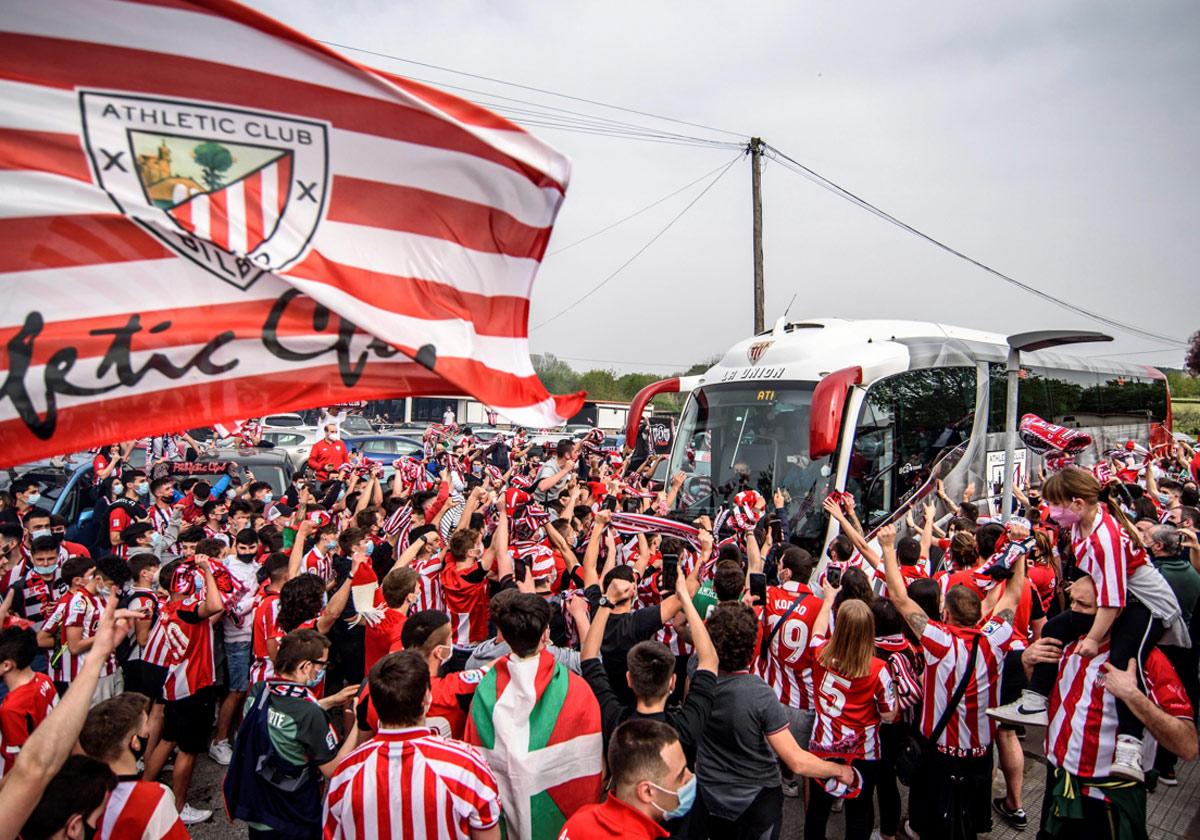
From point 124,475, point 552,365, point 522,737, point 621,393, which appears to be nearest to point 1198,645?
point 522,737

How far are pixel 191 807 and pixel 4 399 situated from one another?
4.03m

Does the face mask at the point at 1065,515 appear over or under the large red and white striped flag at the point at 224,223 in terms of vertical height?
under

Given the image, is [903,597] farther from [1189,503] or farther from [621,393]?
[621,393]

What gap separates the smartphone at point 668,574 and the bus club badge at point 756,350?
4.04 metres

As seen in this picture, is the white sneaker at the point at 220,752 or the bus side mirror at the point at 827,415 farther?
the bus side mirror at the point at 827,415

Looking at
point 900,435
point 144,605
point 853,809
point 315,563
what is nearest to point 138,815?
point 144,605

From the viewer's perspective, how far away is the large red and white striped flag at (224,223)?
2.25 meters

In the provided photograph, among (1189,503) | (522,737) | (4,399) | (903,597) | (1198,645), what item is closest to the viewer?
(4,399)

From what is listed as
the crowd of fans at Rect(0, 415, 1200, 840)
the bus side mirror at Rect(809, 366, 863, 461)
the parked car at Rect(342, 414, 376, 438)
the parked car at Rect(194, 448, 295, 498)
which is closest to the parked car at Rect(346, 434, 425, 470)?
the parked car at Rect(194, 448, 295, 498)

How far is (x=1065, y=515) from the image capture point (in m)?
3.61

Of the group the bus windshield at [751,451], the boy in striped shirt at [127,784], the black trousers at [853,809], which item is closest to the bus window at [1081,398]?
the bus windshield at [751,451]

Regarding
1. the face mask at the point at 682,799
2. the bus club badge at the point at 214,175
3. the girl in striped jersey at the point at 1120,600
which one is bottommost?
the face mask at the point at 682,799

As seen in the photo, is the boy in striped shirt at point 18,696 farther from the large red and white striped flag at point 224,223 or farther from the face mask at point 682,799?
the face mask at point 682,799

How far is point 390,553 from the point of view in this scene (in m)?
7.01
